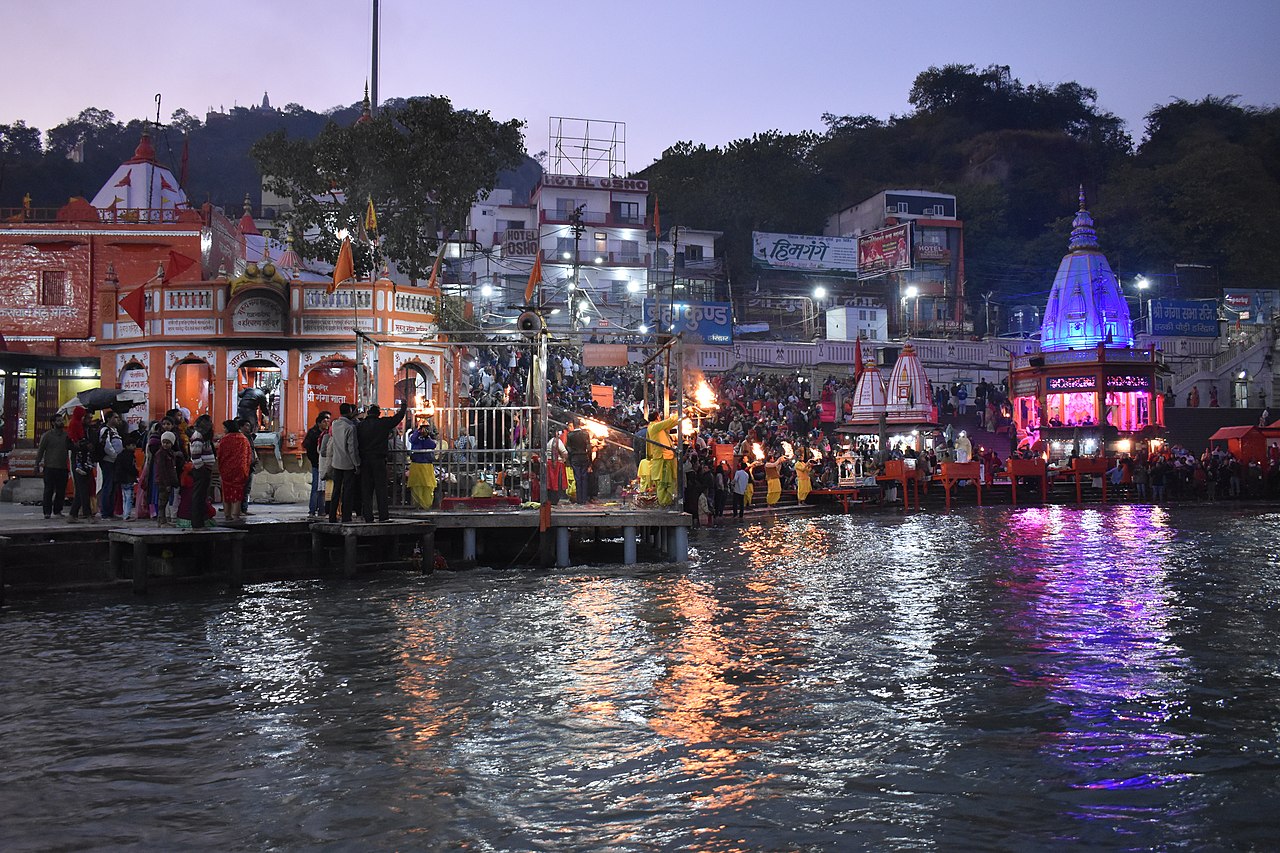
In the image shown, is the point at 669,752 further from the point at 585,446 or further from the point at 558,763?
the point at 585,446

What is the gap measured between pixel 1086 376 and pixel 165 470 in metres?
37.4

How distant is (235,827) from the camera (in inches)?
233

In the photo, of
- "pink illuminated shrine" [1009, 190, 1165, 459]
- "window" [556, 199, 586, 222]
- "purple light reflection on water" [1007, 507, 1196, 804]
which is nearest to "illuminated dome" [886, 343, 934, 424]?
"pink illuminated shrine" [1009, 190, 1165, 459]

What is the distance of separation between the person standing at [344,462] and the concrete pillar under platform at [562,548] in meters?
3.08

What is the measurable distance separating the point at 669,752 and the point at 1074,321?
1714 inches

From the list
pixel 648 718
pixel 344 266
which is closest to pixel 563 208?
pixel 344 266

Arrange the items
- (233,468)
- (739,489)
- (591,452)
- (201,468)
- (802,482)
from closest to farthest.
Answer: (201,468)
(233,468)
(591,452)
(739,489)
(802,482)

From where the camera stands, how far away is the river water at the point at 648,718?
598 cm

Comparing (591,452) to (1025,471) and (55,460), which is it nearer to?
(55,460)

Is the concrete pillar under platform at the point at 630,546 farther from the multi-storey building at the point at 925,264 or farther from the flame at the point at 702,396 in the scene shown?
the multi-storey building at the point at 925,264

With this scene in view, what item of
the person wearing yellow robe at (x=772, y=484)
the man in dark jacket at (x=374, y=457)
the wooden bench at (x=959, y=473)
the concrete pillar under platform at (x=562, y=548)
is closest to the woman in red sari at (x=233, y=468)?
the man in dark jacket at (x=374, y=457)

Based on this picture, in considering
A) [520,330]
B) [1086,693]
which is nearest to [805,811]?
[1086,693]

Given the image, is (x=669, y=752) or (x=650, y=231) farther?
(x=650, y=231)

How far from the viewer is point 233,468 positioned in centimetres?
1695
